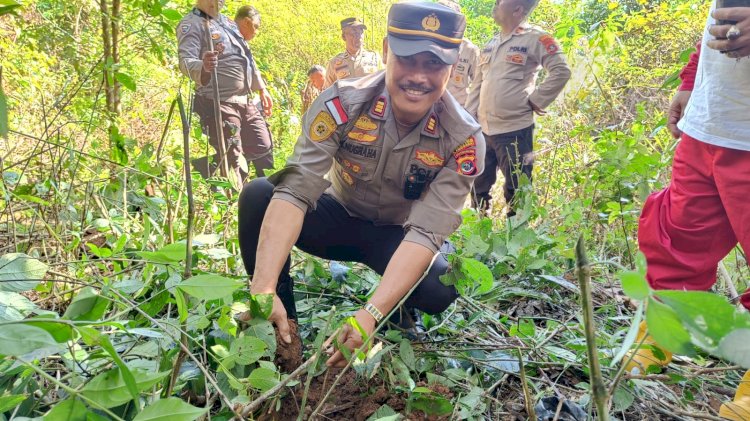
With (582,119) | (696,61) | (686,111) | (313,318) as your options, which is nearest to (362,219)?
(313,318)

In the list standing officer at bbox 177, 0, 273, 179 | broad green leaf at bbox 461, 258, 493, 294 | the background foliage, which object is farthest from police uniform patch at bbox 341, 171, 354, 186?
standing officer at bbox 177, 0, 273, 179

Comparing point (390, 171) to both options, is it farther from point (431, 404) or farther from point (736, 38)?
point (736, 38)

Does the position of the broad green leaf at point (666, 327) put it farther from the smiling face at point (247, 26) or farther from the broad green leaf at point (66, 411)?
the smiling face at point (247, 26)

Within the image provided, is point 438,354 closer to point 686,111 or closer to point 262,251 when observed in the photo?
point 262,251

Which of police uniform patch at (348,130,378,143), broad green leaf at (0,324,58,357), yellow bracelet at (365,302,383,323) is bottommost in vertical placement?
yellow bracelet at (365,302,383,323)

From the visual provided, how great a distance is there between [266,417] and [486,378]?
0.65 meters

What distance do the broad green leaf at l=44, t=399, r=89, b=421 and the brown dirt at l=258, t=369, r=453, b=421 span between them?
69 cm

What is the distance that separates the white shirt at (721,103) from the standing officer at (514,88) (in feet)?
6.46

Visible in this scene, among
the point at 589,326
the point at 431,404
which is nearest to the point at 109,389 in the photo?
the point at 589,326

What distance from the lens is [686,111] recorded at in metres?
1.70

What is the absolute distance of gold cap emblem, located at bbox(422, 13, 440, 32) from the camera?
1726mm

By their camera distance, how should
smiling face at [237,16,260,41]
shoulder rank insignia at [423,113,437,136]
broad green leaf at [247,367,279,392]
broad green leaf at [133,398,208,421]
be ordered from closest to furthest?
broad green leaf at [133,398,208,421]
broad green leaf at [247,367,279,392]
shoulder rank insignia at [423,113,437,136]
smiling face at [237,16,260,41]

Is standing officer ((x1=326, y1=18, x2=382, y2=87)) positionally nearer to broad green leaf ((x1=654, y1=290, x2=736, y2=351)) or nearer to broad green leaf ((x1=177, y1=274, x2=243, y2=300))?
broad green leaf ((x1=177, y1=274, x2=243, y2=300))

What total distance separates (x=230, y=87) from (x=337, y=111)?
2.42m
